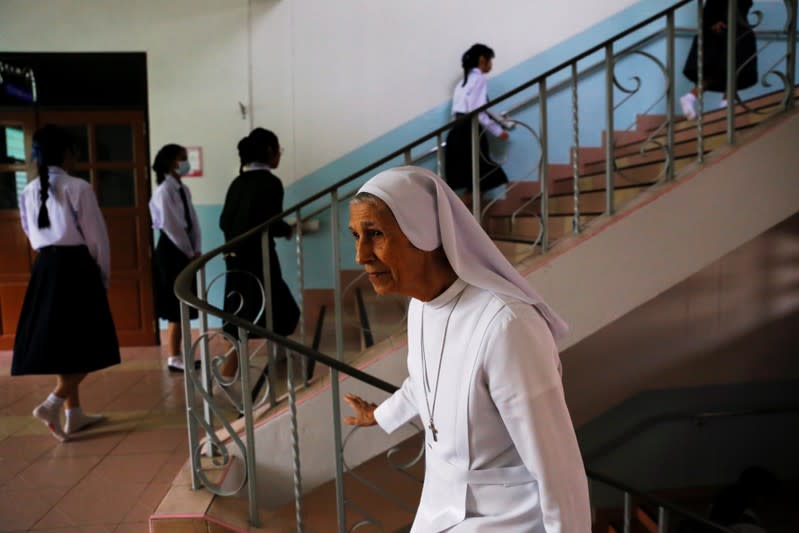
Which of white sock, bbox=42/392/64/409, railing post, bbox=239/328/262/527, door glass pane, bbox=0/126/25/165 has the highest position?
door glass pane, bbox=0/126/25/165

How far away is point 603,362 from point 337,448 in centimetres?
325

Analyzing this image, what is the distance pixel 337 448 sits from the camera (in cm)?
218

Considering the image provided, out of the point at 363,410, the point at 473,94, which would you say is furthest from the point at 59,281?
the point at 473,94

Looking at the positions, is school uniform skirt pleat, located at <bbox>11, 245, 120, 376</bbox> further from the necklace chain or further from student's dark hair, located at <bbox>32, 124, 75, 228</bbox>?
the necklace chain

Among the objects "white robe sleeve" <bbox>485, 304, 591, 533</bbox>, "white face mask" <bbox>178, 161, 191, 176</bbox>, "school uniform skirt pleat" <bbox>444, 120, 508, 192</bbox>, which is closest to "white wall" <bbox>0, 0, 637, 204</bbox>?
"white face mask" <bbox>178, 161, 191, 176</bbox>

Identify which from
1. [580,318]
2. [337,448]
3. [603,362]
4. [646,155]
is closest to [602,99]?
[646,155]

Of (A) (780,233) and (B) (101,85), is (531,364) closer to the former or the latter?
(A) (780,233)

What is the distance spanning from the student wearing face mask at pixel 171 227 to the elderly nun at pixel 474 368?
317 centimetres

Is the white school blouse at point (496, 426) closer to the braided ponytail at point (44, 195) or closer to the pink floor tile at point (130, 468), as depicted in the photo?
the pink floor tile at point (130, 468)

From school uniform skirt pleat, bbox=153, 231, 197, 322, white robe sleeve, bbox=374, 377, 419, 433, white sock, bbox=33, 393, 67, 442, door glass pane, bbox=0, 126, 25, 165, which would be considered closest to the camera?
white robe sleeve, bbox=374, 377, 419, 433

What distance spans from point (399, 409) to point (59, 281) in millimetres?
2355

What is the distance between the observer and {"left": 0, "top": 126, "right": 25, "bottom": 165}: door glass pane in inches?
199

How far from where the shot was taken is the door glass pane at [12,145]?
5.04 meters

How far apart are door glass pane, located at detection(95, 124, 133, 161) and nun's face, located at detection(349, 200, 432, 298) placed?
4560 mm
